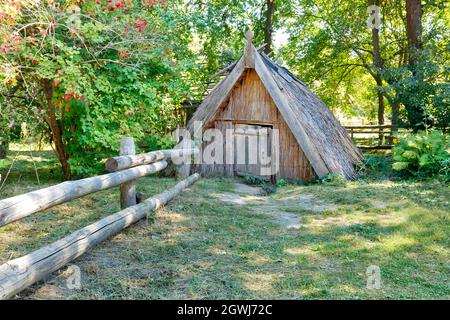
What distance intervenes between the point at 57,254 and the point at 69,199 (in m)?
0.67

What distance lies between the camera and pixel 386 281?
3.94 metres

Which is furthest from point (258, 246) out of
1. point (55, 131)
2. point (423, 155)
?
point (423, 155)

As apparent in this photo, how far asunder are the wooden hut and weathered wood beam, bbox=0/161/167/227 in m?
4.94

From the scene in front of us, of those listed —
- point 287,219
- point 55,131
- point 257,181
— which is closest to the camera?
point 287,219

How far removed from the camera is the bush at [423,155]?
955 centimetres

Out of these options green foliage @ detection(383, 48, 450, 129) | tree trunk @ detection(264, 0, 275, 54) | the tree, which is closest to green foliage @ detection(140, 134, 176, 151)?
the tree

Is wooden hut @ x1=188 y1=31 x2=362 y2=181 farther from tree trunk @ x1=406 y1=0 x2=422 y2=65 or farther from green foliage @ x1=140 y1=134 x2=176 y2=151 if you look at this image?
tree trunk @ x1=406 y1=0 x2=422 y2=65

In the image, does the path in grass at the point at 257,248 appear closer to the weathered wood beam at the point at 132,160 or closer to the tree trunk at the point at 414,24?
the weathered wood beam at the point at 132,160

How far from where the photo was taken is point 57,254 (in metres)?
3.85

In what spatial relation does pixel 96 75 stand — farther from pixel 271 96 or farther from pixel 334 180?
pixel 334 180

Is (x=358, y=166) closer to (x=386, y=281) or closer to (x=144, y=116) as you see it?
(x=144, y=116)
